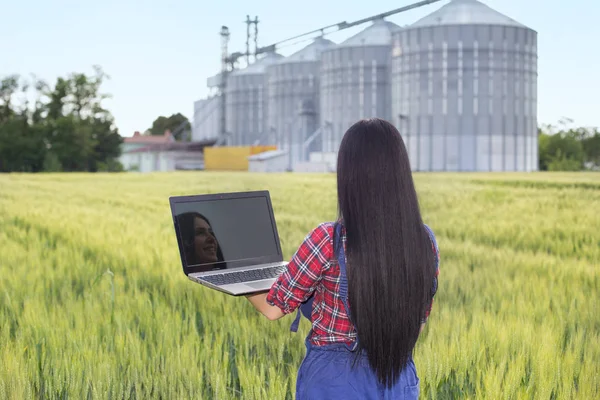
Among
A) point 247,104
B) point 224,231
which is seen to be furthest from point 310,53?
point 224,231

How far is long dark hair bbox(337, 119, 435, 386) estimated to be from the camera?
90.1 inches

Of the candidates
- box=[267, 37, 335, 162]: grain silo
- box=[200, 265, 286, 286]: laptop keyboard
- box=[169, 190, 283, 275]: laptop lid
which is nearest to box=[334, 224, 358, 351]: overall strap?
box=[200, 265, 286, 286]: laptop keyboard

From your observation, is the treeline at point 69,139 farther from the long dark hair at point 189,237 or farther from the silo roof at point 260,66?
the long dark hair at point 189,237

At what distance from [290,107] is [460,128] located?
17.1 meters

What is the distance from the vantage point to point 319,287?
2457mm

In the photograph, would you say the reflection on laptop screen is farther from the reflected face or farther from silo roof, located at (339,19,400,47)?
silo roof, located at (339,19,400,47)

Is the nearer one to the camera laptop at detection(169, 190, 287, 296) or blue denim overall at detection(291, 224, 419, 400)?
blue denim overall at detection(291, 224, 419, 400)

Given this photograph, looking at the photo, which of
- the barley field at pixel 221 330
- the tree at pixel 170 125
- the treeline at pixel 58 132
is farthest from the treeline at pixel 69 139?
the barley field at pixel 221 330

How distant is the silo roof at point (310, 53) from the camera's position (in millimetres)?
58531

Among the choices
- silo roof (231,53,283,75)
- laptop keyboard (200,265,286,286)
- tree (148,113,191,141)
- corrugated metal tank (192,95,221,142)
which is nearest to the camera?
laptop keyboard (200,265,286,286)

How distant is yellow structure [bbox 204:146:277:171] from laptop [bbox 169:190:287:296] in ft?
186

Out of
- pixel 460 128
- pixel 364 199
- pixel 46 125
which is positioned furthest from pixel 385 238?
pixel 46 125

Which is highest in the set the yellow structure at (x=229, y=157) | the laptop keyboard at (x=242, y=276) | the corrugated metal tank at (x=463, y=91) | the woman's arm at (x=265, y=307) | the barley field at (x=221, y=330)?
the corrugated metal tank at (x=463, y=91)

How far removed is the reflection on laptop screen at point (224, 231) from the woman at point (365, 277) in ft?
1.87
